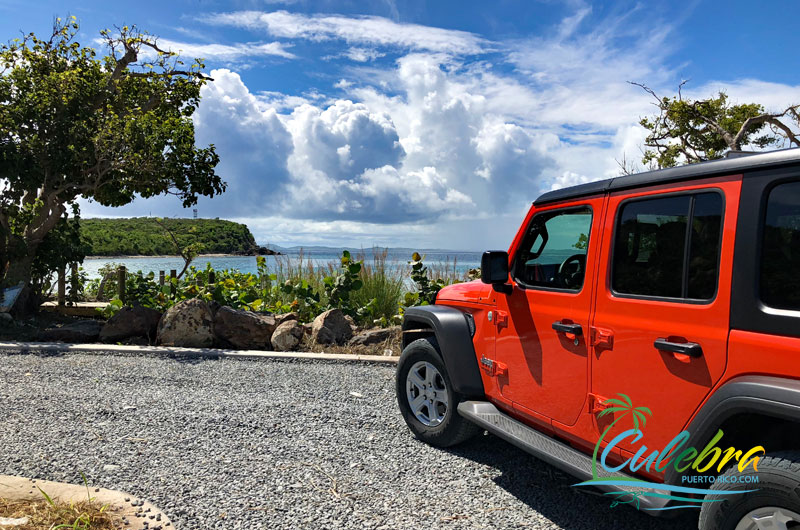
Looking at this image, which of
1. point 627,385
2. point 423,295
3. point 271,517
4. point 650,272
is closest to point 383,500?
point 271,517

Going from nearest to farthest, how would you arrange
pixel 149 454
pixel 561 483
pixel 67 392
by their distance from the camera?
1. pixel 561 483
2. pixel 149 454
3. pixel 67 392

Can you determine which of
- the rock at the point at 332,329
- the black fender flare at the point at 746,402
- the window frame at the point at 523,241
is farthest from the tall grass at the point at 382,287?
the black fender flare at the point at 746,402

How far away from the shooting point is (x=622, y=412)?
271 cm

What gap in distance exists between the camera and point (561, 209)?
3.40m

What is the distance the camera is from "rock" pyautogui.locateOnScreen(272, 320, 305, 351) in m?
7.86

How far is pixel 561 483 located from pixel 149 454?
2.84 meters

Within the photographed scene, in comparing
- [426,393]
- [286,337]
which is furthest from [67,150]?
[426,393]

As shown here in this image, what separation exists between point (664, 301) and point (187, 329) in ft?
22.7

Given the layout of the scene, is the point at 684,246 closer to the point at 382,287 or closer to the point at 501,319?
the point at 501,319

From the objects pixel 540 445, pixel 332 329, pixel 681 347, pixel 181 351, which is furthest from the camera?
pixel 332 329

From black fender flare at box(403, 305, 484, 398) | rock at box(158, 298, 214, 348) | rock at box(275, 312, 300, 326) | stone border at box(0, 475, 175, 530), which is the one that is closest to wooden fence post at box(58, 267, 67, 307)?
rock at box(158, 298, 214, 348)

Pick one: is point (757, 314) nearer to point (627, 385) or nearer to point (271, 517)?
point (627, 385)

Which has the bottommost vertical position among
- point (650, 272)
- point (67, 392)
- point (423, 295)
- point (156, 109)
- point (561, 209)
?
point (67, 392)

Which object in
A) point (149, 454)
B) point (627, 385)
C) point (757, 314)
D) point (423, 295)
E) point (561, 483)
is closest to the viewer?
point (757, 314)
